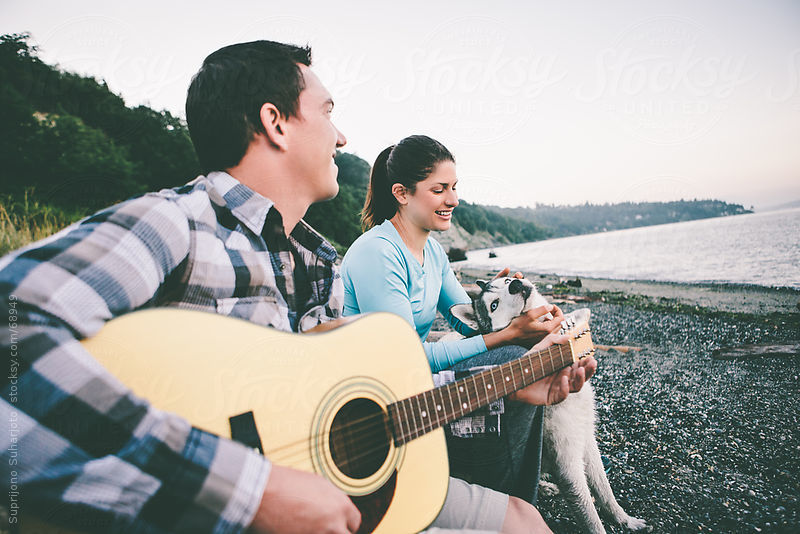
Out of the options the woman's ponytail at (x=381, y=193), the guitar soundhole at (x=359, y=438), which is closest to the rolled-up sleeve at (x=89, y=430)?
the guitar soundhole at (x=359, y=438)

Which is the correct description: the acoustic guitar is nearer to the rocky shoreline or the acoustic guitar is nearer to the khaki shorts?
the khaki shorts

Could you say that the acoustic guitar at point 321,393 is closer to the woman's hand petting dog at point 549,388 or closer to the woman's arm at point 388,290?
the woman's hand petting dog at point 549,388

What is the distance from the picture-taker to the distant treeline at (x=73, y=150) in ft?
42.2

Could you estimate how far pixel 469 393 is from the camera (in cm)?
168

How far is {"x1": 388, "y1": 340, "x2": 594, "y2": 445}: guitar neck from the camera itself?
57.3 inches

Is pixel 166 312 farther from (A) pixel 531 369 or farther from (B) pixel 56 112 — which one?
(B) pixel 56 112

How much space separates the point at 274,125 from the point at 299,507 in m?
1.44

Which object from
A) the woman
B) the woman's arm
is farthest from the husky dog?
the woman's arm

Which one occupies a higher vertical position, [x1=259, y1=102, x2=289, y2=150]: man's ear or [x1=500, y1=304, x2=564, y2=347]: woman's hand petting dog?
[x1=259, y1=102, x2=289, y2=150]: man's ear

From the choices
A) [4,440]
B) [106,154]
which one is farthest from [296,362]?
[106,154]

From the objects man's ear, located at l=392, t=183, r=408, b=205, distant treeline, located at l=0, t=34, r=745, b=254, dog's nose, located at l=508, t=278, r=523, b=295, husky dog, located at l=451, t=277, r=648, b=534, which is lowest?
husky dog, located at l=451, t=277, r=648, b=534

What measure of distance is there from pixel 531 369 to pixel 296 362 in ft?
4.26

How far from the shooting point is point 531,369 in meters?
1.94

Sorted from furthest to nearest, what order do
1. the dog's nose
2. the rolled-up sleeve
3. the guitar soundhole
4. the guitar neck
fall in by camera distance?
1. the dog's nose
2. the guitar neck
3. the guitar soundhole
4. the rolled-up sleeve
